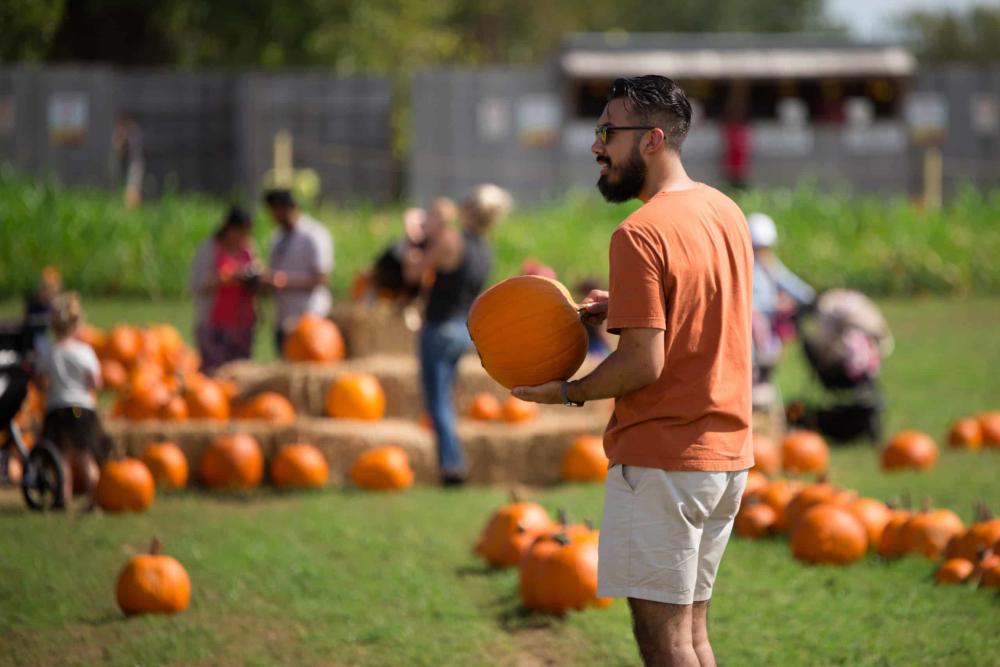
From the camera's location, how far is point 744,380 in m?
4.18

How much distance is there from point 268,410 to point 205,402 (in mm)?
444

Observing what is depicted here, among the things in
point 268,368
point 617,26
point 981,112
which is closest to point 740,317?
point 268,368

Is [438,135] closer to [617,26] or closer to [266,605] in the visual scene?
[266,605]

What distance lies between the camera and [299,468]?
9.45 metres

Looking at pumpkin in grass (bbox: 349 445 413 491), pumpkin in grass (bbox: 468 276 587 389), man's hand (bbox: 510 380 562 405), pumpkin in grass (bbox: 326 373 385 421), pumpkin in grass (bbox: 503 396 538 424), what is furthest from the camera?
pumpkin in grass (bbox: 503 396 538 424)

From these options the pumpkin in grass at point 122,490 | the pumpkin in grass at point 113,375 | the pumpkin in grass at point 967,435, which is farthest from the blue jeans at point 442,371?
the pumpkin in grass at point 113,375

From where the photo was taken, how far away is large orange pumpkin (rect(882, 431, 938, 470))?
9.81 m

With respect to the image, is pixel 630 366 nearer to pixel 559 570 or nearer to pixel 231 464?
pixel 559 570

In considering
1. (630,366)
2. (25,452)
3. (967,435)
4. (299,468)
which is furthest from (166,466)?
(630,366)

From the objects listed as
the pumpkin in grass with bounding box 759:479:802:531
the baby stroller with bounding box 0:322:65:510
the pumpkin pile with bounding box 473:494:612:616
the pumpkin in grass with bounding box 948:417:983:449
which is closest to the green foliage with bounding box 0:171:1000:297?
the pumpkin in grass with bounding box 948:417:983:449

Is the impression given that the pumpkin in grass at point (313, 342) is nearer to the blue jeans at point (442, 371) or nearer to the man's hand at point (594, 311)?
the blue jeans at point (442, 371)

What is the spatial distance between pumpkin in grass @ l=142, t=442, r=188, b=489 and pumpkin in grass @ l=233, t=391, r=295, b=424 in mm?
896

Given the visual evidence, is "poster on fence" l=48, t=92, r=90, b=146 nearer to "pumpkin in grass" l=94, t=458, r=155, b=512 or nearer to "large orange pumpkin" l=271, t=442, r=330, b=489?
"large orange pumpkin" l=271, t=442, r=330, b=489

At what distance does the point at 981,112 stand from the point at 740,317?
932 inches
